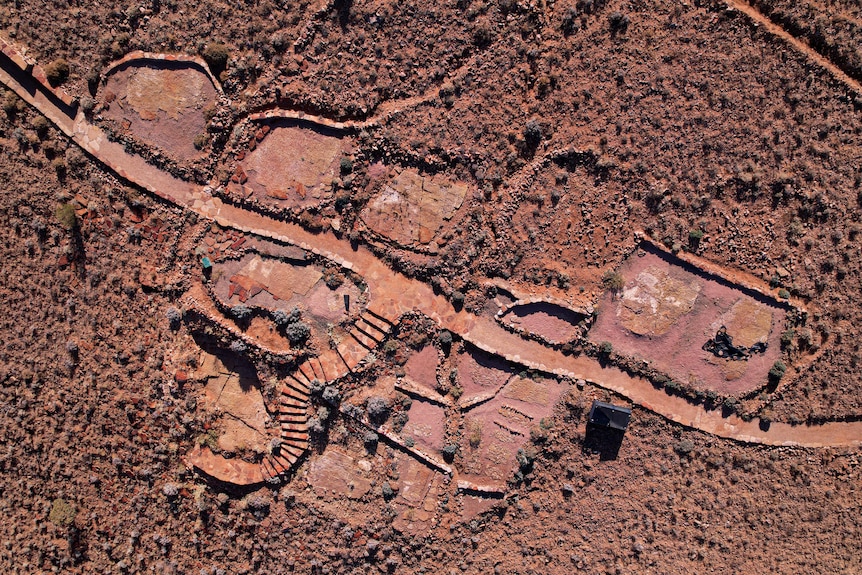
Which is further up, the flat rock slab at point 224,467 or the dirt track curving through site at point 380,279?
the dirt track curving through site at point 380,279

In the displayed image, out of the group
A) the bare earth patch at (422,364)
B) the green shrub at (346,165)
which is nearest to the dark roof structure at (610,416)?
the bare earth patch at (422,364)

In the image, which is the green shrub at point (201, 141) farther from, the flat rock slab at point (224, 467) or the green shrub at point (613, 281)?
the green shrub at point (613, 281)

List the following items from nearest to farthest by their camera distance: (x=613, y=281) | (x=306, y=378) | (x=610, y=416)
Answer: (x=610, y=416) < (x=306, y=378) < (x=613, y=281)

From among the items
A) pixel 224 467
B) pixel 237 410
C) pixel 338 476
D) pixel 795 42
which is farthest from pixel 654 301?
pixel 224 467

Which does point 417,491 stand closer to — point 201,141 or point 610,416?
point 610,416

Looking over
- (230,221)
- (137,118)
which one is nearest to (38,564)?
(230,221)

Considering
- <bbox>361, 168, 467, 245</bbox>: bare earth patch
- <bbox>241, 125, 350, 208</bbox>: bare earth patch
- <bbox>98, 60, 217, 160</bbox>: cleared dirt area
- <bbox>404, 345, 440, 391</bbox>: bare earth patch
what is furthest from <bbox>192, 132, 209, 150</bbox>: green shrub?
<bbox>404, 345, 440, 391</bbox>: bare earth patch
